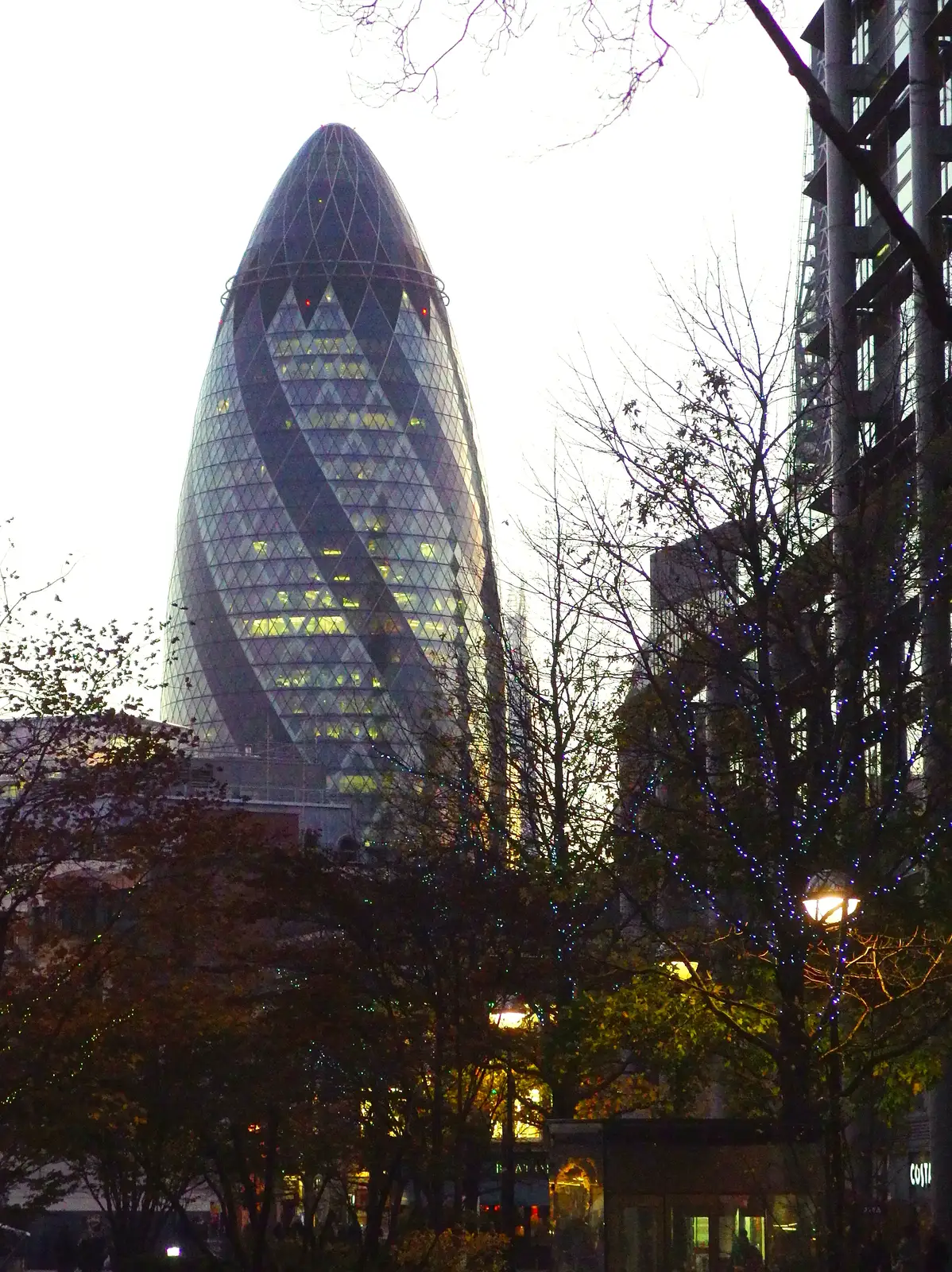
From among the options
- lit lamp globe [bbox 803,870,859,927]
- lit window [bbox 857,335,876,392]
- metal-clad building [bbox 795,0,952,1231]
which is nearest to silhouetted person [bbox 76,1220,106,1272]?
metal-clad building [bbox 795,0,952,1231]

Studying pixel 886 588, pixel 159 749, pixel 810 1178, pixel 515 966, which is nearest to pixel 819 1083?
pixel 810 1178

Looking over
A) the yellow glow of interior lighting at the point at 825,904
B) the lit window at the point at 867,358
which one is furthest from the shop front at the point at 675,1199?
the lit window at the point at 867,358

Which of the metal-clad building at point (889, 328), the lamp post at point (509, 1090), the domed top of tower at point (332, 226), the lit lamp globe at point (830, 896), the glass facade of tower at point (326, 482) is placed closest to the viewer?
the lit lamp globe at point (830, 896)

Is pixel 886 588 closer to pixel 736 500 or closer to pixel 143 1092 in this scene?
pixel 736 500

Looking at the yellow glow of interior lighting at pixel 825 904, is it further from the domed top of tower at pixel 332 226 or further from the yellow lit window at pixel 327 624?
the domed top of tower at pixel 332 226

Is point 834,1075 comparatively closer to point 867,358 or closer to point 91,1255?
point 91,1255

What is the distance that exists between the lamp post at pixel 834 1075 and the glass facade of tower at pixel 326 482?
435 ft

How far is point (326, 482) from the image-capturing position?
15700cm

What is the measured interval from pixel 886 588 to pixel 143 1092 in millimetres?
15894

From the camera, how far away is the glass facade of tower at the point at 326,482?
156 m

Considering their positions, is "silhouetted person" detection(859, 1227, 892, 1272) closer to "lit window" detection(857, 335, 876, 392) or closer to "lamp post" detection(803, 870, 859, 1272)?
"lamp post" detection(803, 870, 859, 1272)

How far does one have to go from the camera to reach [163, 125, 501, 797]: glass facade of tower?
156 meters

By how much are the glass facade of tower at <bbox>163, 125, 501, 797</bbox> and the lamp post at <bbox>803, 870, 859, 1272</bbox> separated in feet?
435

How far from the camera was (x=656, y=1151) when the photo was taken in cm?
2005
